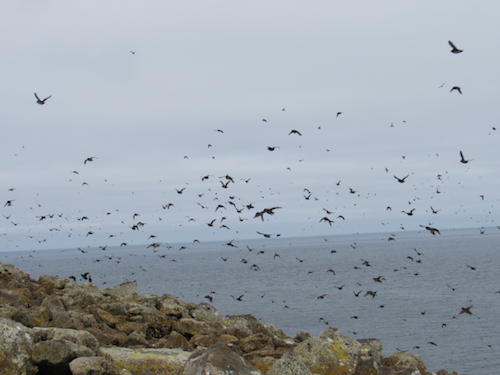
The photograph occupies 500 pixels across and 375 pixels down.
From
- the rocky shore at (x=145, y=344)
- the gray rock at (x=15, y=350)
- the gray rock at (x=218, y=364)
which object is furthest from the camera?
the rocky shore at (x=145, y=344)

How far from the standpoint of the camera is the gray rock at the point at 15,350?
987 cm

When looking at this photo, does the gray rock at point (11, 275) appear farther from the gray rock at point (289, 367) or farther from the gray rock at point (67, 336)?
the gray rock at point (289, 367)

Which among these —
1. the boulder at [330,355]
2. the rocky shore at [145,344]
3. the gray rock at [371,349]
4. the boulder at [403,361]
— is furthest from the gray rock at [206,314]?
the boulder at [330,355]

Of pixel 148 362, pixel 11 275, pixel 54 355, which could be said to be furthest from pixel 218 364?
pixel 11 275

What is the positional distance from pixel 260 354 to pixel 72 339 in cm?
710

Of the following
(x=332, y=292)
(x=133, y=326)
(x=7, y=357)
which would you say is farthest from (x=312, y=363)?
(x=332, y=292)

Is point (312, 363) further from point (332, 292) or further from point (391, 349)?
point (332, 292)

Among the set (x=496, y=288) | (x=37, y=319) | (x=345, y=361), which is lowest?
(x=496, y=288)

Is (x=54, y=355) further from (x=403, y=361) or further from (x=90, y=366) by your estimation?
(x=403, y=361)

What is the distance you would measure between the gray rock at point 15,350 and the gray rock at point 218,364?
3559 mm

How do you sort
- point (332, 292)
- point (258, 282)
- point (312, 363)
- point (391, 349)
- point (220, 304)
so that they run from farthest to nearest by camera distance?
point (258, 282) → point (332, 292) → point (220, 304) → point (391, 349) → point (312, 363)

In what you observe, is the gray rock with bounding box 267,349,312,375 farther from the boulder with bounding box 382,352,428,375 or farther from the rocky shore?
the boulder with bounding box 382,352,428,375

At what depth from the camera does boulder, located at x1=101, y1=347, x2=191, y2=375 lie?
12062 mm

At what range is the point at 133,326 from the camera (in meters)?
18.3
